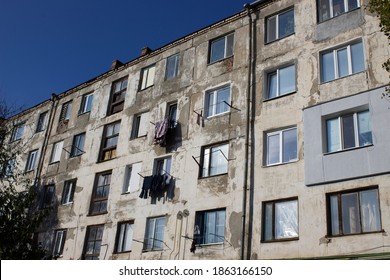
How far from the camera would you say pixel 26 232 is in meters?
18.2

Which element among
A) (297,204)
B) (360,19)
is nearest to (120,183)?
(297,204)

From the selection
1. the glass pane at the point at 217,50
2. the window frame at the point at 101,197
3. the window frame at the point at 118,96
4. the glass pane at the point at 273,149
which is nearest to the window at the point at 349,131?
the glass pane at the point at 273,149

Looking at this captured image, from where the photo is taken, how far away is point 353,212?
557 inches

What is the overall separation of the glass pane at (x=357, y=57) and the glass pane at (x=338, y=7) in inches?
72.1

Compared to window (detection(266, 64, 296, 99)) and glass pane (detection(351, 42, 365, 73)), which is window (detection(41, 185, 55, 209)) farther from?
glass pane (detection(351, 42, 365, 73))

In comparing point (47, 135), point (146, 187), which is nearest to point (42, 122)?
point (47, 135)

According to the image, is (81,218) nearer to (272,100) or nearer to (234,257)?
(234,257)

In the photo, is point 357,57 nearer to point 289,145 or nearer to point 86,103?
point 289,145

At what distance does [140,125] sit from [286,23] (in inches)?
351

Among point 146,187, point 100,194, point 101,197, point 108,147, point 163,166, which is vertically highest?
point 108,147

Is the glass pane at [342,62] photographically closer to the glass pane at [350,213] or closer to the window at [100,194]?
the glass pane at [350,213]

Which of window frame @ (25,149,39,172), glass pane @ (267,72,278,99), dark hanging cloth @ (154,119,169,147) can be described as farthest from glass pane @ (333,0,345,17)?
window frame @ (25,149,39,172)

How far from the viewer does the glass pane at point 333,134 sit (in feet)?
51.0

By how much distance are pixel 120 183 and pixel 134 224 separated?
8.70ft
